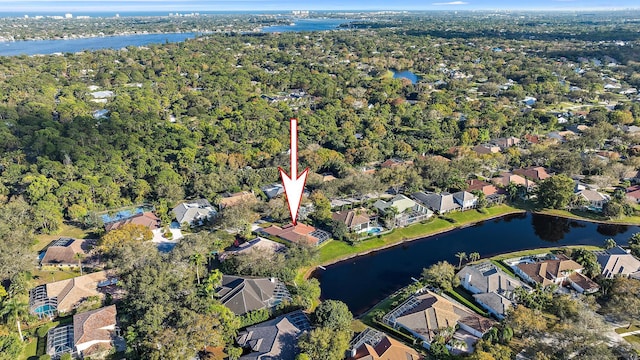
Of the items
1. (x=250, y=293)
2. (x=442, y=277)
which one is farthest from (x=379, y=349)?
(x=250, y=293)

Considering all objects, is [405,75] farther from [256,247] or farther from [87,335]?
[87,335]

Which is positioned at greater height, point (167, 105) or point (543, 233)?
point (167, 105)

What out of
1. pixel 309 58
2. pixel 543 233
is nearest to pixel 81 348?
pixel 543 233

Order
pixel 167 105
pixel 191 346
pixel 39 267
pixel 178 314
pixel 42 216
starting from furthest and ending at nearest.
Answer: pixel 167 105, pixel 42 216, pixel 39 267, pixel 178 314, pixel 191 346

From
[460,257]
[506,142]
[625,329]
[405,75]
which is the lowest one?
[625,329]

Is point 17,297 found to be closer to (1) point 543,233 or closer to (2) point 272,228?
(2) point 272,228

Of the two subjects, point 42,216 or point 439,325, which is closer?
point 439,325
